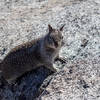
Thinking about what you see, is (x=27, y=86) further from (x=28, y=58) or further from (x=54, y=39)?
(x=54, y=39)

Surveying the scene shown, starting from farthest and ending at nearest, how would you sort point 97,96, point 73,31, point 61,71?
point 73,31
point 61,71
point 97,96

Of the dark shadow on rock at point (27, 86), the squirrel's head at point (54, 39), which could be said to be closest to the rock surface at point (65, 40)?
the dark shadow on rock at point (27, 86)

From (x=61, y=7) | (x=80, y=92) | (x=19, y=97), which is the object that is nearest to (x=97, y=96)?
(x=80, y=92)

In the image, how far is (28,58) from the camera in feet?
24.0

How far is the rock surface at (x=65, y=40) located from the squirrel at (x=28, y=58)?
0.16 m

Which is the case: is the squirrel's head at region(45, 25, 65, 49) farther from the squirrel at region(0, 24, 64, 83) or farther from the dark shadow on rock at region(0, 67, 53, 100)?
the dark shadow on rock at region(0, 67, 53, 100)

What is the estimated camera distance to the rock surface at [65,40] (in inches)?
250

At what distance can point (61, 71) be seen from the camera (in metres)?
6.84

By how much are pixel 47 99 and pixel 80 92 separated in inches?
24.4

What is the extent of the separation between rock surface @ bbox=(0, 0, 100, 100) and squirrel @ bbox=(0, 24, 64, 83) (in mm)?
157

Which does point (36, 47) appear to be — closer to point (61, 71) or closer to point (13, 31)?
point (61, 71)

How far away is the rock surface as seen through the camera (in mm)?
6355

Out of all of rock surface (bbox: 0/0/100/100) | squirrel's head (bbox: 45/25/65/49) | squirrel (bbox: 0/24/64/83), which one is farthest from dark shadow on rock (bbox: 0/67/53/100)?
squirrel's head (bbox: 45/25/65/49)

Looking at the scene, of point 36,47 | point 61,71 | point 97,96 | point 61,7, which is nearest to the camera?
point 97,96
